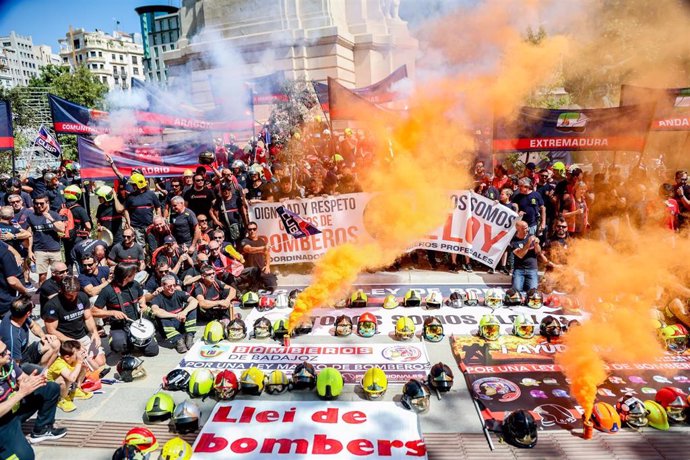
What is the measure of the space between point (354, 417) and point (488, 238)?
18.3 feet

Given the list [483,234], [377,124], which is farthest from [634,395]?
[377,124]

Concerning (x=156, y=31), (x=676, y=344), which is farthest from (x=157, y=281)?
(x=156, y=31)

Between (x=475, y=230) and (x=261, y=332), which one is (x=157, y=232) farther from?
(x=475, y=230)

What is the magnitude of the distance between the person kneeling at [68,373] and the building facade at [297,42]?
1670 cm

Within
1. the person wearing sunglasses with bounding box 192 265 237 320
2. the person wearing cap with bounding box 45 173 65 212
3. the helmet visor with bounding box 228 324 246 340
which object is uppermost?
the person wearing cap with bounding box 45 173 65 212

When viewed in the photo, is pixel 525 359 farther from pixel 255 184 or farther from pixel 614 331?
pixel 255 184

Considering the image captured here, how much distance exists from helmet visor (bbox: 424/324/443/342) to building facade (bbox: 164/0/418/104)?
15220 millimetres

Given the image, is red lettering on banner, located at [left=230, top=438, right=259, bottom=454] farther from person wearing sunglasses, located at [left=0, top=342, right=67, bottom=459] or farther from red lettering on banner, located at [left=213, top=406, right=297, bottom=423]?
person wearing sunglasses, located at [left=0, top=342, right=67, bottom=459]

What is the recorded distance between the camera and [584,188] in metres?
9.56

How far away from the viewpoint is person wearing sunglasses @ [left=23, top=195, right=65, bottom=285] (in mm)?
8664

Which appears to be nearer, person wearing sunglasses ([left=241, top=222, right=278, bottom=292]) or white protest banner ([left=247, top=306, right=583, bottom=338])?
white protest banner ([left=247, top=306, right=583, bottom=338])

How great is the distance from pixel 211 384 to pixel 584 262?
23.3ft

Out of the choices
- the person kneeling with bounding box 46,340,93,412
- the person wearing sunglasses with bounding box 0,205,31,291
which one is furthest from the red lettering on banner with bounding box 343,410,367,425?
the person wearing sunglasses with bounding box 0,205,31,291

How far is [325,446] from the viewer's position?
454 cm
